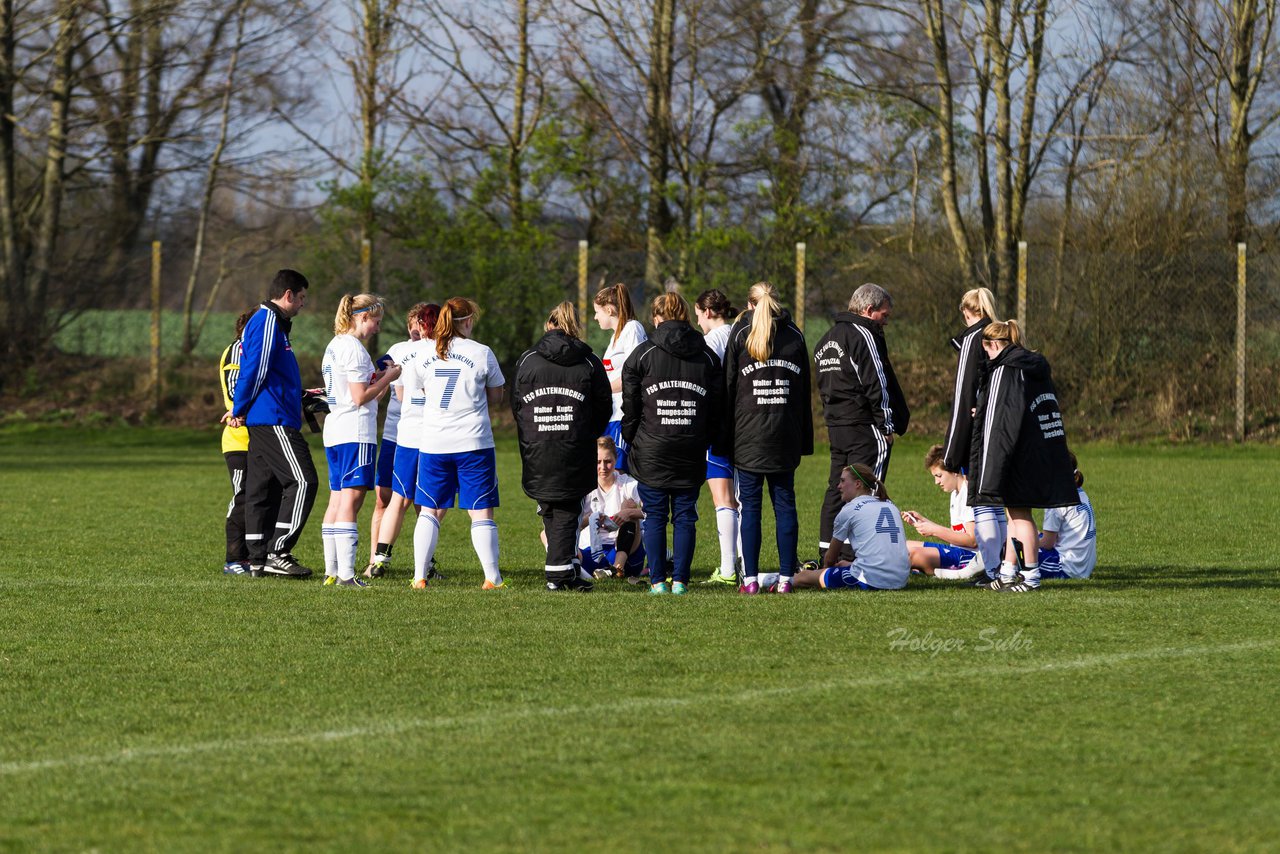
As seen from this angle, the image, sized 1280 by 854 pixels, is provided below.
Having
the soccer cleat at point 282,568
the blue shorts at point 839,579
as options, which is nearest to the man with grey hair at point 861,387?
the blue shorts at point 839,579

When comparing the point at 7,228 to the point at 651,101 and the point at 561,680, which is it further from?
the point at 561,680

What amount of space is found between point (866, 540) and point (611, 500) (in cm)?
178

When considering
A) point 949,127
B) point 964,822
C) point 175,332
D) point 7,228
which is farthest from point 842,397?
point 7,228

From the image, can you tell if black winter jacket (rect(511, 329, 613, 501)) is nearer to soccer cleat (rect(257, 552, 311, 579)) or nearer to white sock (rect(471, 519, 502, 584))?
white sock (rect(471, 519, 502, 584))

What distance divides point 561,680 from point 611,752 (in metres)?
1.19

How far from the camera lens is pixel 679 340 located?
345 inches

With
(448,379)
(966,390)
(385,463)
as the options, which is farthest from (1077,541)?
(385,463)

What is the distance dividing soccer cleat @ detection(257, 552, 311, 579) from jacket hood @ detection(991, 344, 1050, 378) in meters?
4.34

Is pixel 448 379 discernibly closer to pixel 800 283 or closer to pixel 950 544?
pixel 950 544

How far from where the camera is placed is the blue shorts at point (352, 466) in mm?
9219

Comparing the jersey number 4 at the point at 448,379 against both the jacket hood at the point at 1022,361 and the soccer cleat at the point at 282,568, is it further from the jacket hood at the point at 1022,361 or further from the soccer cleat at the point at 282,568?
the jacket hood at the point at 1022,361

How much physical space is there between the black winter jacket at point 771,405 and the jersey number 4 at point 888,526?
1.88 ft

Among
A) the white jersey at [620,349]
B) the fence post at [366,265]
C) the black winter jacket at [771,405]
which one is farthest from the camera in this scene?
the fence post at [366,265]

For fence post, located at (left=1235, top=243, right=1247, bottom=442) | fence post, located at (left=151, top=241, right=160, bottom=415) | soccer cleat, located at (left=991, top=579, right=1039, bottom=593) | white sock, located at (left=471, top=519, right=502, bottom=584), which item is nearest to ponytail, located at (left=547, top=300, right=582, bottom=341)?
white sock, located at (left=471, top=519, right=502, bottom=584)
